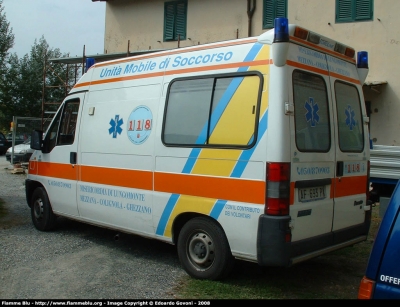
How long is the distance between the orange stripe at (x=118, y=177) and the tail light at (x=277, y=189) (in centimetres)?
171

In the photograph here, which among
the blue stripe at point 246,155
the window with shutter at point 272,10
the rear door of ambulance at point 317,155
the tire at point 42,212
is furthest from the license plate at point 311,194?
the window with shutter at point 272,10

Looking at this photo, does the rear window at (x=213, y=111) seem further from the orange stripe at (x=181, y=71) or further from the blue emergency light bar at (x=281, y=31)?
the blue emergency light bar at (x=281, y=31)

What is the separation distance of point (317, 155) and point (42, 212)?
4.72 m

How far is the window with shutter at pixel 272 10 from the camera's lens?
14.2 meters

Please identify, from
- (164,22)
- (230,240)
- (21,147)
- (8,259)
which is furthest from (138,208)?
(21,147)

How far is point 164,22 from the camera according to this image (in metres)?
16.5

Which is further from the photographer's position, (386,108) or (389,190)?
(386,108)

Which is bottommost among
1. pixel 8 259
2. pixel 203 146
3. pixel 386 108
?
pixel 8 259

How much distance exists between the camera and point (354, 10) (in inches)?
511

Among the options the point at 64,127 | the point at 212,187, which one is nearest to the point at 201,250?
the point at 212,187

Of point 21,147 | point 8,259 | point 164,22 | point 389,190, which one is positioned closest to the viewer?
point 8,259

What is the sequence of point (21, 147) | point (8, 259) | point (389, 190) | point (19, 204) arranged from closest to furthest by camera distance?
point (8, 259) < point (389, 190) < point (19, 204) < point (21, 147)

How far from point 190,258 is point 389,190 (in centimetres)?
581

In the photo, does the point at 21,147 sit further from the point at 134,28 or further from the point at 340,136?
the point at 340,136
